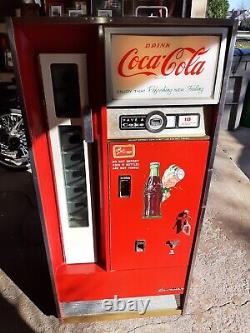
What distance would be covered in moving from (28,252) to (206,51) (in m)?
2.34

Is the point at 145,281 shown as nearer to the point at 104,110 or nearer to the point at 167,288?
the point at 167,288

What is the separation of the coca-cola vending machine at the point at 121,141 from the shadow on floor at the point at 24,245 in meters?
0.37

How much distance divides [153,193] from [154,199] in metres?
0.04

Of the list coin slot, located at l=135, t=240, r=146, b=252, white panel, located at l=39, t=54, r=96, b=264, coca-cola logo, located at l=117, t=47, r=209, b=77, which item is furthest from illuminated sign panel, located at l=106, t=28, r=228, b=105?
coin slot, located at l=135, t=240, r=146, b=252

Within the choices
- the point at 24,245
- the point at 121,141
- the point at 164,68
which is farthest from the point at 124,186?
the point at 24,245

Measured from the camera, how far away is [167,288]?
2.23 metres

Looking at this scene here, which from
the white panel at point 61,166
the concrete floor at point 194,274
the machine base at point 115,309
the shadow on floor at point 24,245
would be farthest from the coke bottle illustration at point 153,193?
the shadow on floor at point 24,245

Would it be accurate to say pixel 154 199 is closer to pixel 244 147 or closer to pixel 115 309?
pixel 115 309

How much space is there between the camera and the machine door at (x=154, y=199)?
5.67ft

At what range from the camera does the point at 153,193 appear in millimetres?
1861

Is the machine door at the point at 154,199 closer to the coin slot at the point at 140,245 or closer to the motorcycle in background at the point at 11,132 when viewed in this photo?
the coin slot at the point at 140,245

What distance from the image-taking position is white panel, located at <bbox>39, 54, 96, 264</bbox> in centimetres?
155

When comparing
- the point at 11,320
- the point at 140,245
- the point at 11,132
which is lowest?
the point at 11,320

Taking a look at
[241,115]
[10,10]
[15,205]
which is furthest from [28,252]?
[241,115]
